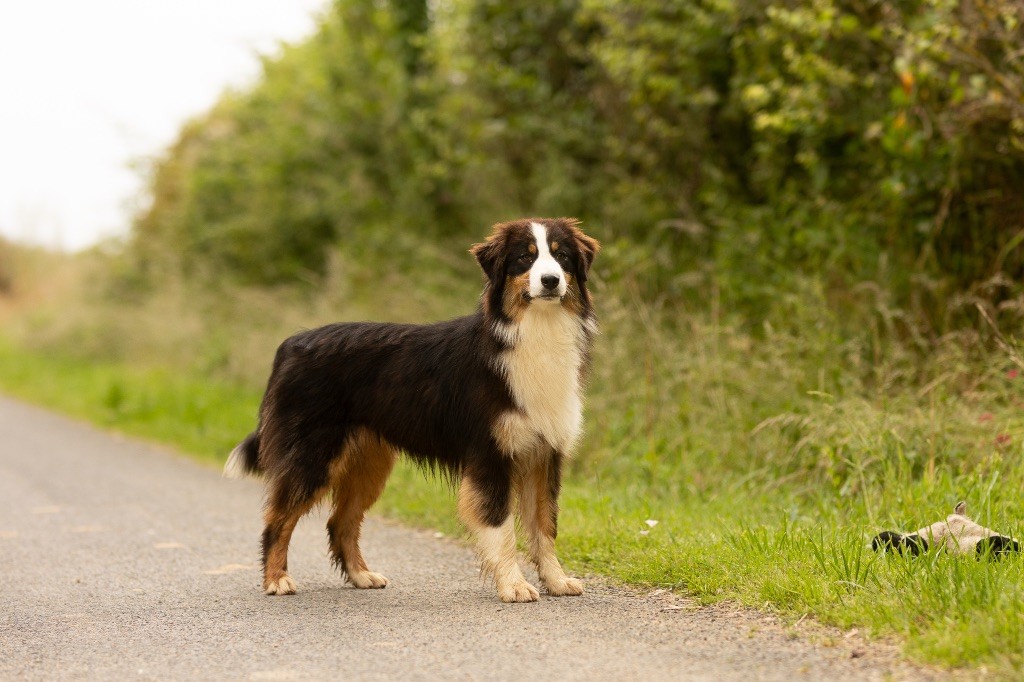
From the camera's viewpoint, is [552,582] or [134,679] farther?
[552,582]

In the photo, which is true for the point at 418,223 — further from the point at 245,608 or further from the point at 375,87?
the point at 245,608

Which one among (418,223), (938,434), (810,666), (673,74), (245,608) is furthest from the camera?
(418,223)

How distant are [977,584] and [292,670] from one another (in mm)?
2696

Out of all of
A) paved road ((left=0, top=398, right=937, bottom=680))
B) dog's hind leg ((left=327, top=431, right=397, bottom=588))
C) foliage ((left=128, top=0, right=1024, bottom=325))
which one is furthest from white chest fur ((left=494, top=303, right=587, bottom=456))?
foliage ((left=128, top=0, right=1024, bottom=325))

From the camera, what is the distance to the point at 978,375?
25.4ft

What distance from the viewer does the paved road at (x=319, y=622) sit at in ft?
14.1

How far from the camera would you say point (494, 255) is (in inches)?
218

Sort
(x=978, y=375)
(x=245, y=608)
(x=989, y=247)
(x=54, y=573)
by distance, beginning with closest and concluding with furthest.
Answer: (x=245, y=608), (x=54, y=573), (x=978, y=375), (x=989, y=247)

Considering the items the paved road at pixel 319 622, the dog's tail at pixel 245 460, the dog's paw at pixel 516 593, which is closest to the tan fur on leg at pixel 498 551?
the dog's paw at pixel 516 593

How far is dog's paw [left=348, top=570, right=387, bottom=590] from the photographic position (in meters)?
5.96

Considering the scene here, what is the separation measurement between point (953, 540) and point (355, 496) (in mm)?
3087

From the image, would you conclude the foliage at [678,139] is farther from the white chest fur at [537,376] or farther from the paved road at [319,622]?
the paved road at [319,622]

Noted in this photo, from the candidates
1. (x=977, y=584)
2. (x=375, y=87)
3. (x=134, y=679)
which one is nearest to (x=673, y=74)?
(x=375, y=87)

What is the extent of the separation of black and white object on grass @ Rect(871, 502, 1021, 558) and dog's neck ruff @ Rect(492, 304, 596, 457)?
163 cm
